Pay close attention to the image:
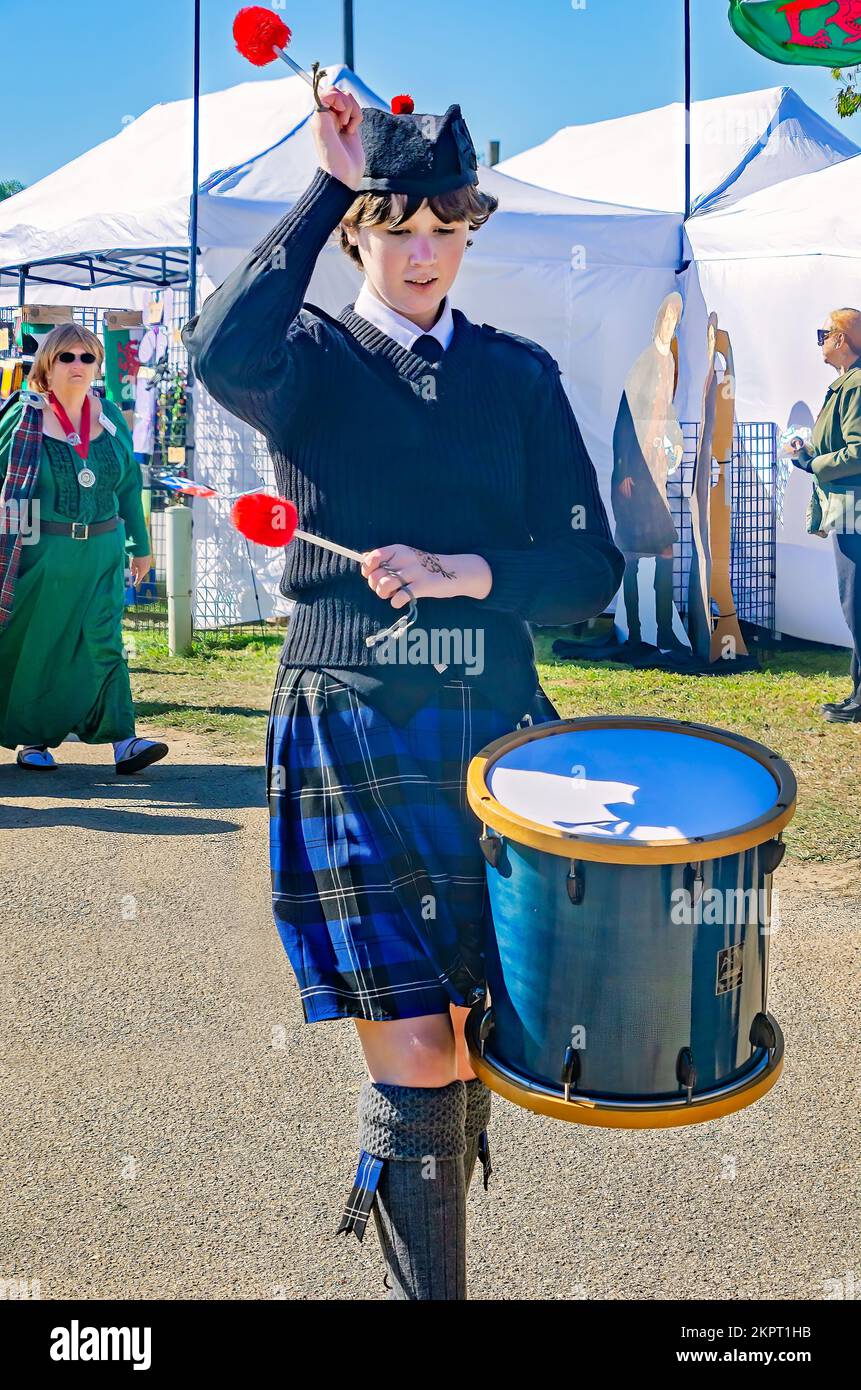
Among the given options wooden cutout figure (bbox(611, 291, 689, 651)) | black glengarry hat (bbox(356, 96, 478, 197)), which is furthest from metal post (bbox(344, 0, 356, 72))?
black glengarry hat (bbox(356, 96, 478, 197))

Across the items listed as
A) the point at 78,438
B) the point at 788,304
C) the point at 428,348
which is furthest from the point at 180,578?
the point at 428,348

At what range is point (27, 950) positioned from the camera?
4.32 metres

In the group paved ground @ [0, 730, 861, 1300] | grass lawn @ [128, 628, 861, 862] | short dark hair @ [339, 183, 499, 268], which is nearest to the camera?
short dark hair @ [339, 183, 499, 268]

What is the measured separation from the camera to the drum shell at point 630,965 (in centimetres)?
189

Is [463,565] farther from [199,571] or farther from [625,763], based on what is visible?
[199,571]

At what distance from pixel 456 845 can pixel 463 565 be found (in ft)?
1.40

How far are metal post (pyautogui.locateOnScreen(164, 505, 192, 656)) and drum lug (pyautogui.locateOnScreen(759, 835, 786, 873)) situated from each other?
7.76 m

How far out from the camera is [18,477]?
6324 millimetres

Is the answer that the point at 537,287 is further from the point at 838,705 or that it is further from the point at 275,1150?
the point at 275,1150

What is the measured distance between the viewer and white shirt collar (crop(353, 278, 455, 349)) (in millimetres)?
2168

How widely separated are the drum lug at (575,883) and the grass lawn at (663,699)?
374 cm

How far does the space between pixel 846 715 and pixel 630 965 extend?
20.4 feet

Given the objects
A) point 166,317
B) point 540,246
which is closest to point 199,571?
point 166,317

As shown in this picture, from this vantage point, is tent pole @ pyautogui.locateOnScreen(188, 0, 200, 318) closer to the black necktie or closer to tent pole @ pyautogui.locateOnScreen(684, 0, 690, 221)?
tent pole @ pyautogui.locateOnScreen(684, 0, 690, 221)
